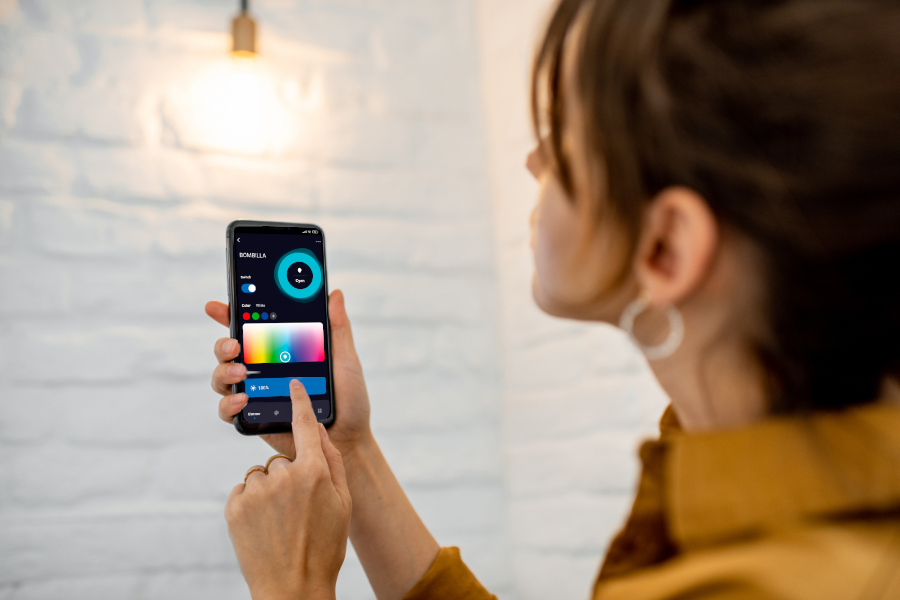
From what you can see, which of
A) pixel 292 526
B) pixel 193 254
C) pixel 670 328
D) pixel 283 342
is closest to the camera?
pixel 670 328

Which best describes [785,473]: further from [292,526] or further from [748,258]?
[292,526]

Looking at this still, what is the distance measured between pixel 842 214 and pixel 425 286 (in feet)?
2.66

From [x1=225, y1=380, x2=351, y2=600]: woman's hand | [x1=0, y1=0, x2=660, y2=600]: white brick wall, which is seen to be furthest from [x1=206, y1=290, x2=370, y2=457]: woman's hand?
[x1=0, y1=0, x2=660, y2=600]: white brick wall

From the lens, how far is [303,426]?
64cm

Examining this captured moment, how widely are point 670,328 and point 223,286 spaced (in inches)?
29.1

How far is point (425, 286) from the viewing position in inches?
45.0

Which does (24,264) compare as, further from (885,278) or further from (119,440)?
(885,278)

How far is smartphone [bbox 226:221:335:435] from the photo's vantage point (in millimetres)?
707

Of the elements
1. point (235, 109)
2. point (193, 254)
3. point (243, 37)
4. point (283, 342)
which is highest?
point (243, 37)

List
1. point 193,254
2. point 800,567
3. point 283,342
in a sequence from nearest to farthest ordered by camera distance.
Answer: point 800,567 < point 283,342 < point 193,254

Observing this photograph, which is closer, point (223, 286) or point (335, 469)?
point (335, 469)

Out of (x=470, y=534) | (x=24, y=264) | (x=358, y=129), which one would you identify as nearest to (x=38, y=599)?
(x=24, y=264)

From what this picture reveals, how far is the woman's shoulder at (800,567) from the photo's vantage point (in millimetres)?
334

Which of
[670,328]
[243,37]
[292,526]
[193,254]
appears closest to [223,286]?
[193,254]
